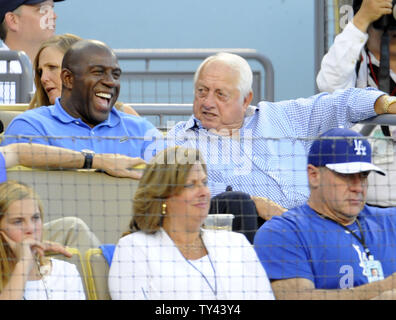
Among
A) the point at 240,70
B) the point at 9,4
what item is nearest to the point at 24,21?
the point at 9,4

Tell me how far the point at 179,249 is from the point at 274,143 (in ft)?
4.77

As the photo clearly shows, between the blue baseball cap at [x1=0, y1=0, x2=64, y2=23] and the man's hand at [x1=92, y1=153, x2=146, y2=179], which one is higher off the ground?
the blue baseball cap at [x1=0, y1=0, x2=64, y2=23]

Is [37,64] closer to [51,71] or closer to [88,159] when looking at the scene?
[51,71]

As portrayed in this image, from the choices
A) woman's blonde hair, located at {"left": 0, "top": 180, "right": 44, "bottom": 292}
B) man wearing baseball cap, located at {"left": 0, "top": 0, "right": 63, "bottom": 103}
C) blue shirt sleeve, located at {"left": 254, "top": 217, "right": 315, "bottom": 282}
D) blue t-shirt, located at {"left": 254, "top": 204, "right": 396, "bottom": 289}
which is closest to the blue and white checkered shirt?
blue t-shirt, located at {"left": 254, "top": 204, "right": 396, "bottom": 289}

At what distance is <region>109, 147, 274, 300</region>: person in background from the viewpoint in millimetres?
4719

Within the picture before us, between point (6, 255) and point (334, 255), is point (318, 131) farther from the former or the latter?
point (6, 255)

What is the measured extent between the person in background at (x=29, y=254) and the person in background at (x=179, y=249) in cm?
20

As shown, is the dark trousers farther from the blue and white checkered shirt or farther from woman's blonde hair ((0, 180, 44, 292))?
woman's blonde hair ((0, 180, 44, 292))

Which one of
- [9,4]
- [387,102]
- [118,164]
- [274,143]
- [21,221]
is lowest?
[21,221]

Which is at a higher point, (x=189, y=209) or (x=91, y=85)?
(x=91, y=85)

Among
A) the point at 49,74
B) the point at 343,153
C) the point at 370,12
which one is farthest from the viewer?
the point at 49,74

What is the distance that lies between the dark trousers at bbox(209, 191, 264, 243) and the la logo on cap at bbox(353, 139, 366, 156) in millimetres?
587

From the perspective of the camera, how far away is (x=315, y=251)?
493 cm

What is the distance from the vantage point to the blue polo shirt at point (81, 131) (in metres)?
5.99
